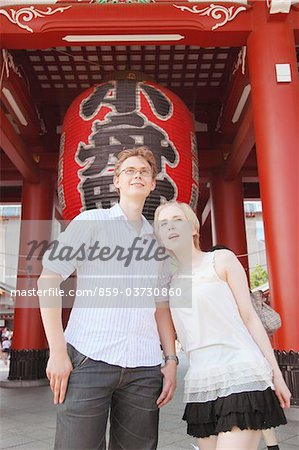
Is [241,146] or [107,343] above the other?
[241,146]

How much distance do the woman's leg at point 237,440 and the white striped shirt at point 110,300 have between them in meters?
0.30

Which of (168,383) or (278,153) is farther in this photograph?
(278,153)

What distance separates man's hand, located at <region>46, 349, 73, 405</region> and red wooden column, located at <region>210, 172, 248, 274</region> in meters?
5.24

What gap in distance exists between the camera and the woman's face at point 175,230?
60.3 inches

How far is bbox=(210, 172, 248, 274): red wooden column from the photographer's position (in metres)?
6.38

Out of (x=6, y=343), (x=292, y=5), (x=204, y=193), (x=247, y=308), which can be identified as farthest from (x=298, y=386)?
(x=6, y=343)

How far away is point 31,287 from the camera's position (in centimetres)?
594

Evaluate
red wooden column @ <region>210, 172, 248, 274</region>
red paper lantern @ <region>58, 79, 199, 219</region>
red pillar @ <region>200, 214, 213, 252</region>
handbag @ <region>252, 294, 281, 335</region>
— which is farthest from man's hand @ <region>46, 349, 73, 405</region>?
red pillar @ <region>200, 214, 213, 252</region>

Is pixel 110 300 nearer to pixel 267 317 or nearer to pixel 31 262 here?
pixel 267 317

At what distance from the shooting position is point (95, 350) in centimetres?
130

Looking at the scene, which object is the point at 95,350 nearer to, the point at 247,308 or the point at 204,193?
the point at 247,308

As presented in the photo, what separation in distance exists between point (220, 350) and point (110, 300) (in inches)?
15.5

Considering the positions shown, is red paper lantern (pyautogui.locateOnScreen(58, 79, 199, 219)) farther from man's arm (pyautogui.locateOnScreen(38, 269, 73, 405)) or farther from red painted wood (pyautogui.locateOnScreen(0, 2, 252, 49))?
man's arm (pyautogui.locateOnScreen(38, 269, 73, 405))

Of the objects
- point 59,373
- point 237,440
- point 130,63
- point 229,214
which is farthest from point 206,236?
point 59,373
